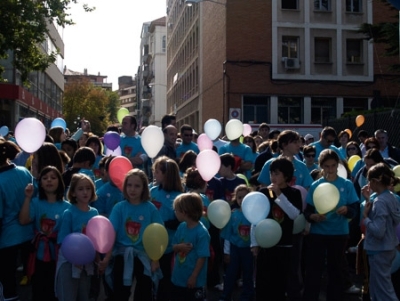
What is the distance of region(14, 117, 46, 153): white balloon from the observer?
5887mm

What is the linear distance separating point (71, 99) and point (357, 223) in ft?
189

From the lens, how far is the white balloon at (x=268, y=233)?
5086 mm

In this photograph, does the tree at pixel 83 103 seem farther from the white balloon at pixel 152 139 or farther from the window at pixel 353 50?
the white balloon at pixel 152 139

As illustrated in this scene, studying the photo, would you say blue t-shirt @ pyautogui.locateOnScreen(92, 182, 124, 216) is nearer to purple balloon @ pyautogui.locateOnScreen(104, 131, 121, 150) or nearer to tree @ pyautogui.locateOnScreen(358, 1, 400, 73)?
purple balloon @ pyautogui.locateOnScreen(104, 131, 121, 150)

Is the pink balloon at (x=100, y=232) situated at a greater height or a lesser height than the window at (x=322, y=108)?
lesser

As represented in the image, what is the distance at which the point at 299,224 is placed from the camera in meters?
5.75

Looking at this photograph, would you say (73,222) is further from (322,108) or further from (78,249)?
(322,108)

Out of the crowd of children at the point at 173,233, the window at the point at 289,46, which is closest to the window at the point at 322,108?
the window at the point at 289,46

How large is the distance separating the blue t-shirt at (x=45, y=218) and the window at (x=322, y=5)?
86.3 ft

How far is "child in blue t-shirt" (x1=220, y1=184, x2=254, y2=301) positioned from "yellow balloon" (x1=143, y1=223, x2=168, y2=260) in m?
1.48

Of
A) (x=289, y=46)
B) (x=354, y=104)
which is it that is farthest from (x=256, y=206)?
(x=354, y=104)

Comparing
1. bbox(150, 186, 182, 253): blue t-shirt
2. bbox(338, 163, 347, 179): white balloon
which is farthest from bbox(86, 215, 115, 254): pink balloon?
bbox(338, 163, 347, 179): white balloon

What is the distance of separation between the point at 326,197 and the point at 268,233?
767 millimetres

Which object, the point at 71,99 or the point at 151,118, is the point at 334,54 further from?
the point at 151,118
